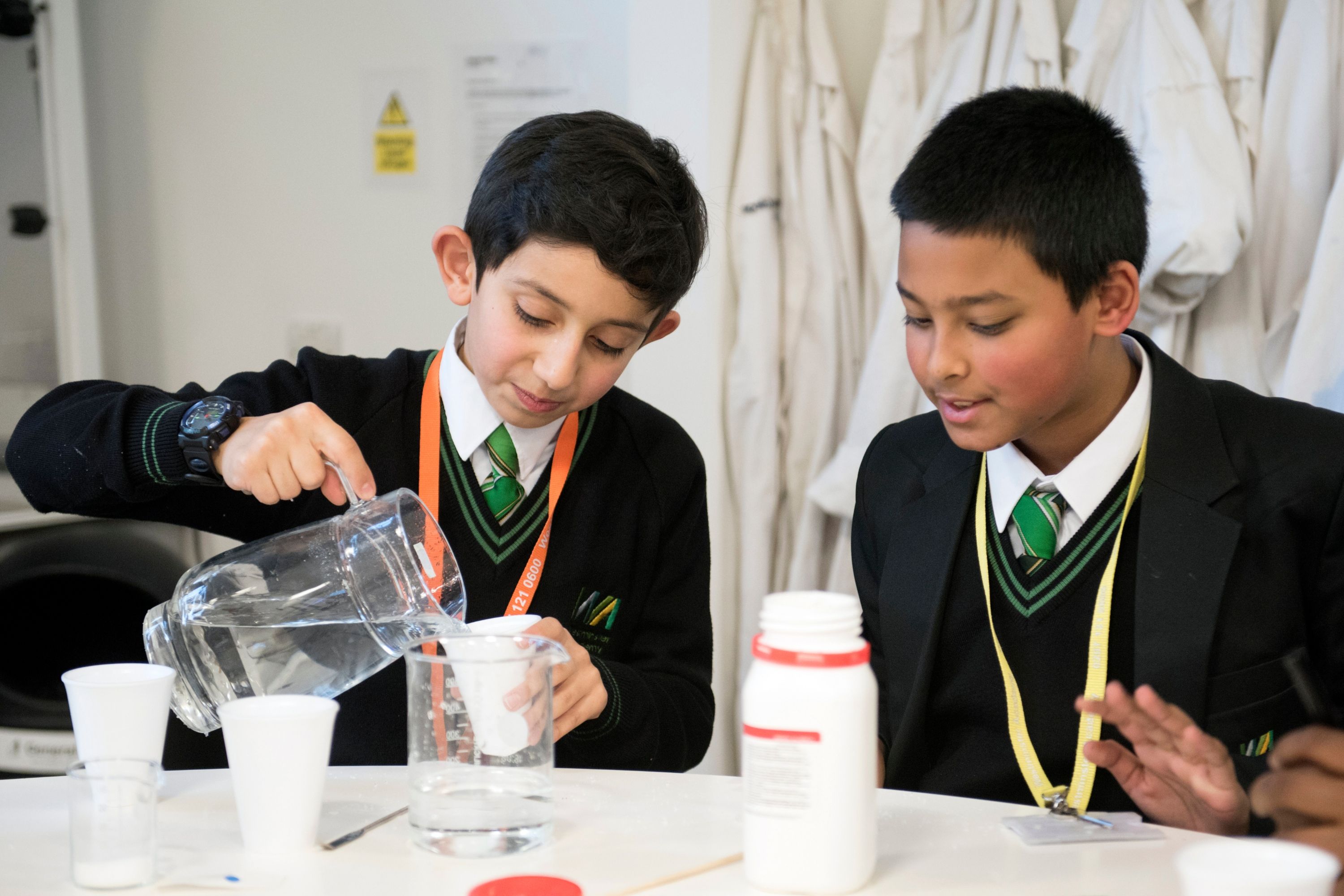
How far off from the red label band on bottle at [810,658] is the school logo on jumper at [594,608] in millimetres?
720

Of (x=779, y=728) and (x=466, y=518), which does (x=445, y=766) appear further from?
(x=466, y=518)

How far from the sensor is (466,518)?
1.47 m

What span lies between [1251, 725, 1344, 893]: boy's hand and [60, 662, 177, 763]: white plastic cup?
81cm

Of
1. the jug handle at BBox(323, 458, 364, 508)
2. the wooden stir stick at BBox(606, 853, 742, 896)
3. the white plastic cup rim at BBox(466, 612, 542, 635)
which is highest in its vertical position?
the jug handle at BBox(323, 458, 364, 508)

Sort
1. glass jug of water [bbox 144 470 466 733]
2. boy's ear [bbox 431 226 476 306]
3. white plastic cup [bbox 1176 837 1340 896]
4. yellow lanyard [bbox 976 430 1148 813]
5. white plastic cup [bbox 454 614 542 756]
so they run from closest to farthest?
white plastic cup [bbox 1176 837 1340 896]
white plastic cup [bbox 454 614 542 756]
glass jug of water [bbox 144 470 466 733]
yellow lanyard [bbox 976 430 1148 813]
boy's ear [bbox 431 226 476 306]

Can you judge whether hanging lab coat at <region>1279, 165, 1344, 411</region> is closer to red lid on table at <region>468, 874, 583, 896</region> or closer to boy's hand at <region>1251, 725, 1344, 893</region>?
boy's hand at <region>1251, 725, 1344, 893</region>

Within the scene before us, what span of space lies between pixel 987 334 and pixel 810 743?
627mm

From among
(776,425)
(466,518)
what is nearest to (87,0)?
(776,425)

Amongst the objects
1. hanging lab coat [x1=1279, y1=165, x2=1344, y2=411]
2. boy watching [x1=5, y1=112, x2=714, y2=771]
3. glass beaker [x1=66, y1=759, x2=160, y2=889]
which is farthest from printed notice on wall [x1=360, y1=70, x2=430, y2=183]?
glass beaker [x1=66, y1=759, x2=160, y2=889]

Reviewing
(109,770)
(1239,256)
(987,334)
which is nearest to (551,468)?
(987,334)

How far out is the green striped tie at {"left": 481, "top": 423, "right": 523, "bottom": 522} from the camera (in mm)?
1477

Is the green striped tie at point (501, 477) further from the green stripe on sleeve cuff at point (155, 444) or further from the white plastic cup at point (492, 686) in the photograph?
the white plastic cup at point (492, 686)

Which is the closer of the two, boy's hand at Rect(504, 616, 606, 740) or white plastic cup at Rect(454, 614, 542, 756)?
white plastic cup at Rect(454, 614, 542, 756)

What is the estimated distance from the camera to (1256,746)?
4.29 ft
